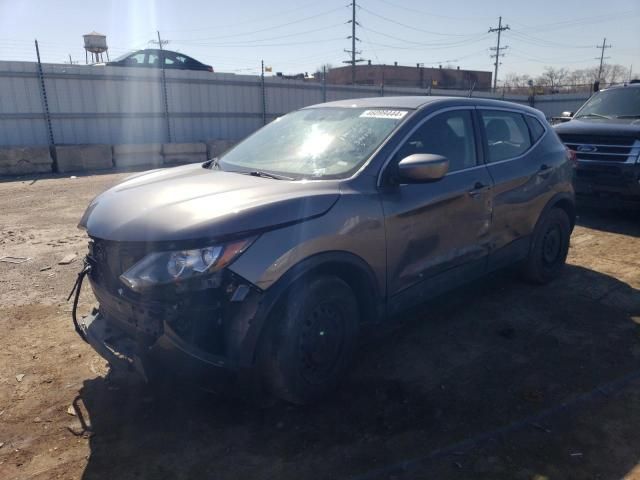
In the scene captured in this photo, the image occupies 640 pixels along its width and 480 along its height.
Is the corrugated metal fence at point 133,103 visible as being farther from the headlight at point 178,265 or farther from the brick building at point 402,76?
the brick building at point 402,76

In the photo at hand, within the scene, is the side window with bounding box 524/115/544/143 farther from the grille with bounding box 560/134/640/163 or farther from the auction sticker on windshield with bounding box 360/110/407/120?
the grille with bounding box 560/134/640/163

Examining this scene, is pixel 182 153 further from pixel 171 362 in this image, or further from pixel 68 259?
pixel 171 362

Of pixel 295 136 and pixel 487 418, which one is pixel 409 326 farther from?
pixel 295 136

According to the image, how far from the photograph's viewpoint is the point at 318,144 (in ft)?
11.7

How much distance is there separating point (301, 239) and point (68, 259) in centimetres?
403

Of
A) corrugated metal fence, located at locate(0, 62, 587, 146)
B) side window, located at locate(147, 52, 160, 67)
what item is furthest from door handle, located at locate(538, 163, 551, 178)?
side window, located at locate(147, 52, 160, 67)

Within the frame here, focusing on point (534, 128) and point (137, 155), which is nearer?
point (534, 128)

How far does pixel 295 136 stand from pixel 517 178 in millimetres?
1993

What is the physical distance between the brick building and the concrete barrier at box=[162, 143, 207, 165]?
111ft

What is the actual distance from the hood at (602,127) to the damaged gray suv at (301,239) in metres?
3.79

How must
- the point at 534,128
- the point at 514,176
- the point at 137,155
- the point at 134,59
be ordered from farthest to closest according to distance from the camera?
1. the point at 134,59
2. the point at 137,155
3. the point at 534,128
4. the point at 514,176

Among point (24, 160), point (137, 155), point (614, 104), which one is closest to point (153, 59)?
point (137, 155)

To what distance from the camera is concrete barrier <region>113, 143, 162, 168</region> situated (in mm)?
13641

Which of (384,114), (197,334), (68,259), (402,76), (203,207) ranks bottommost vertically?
(68,259)
